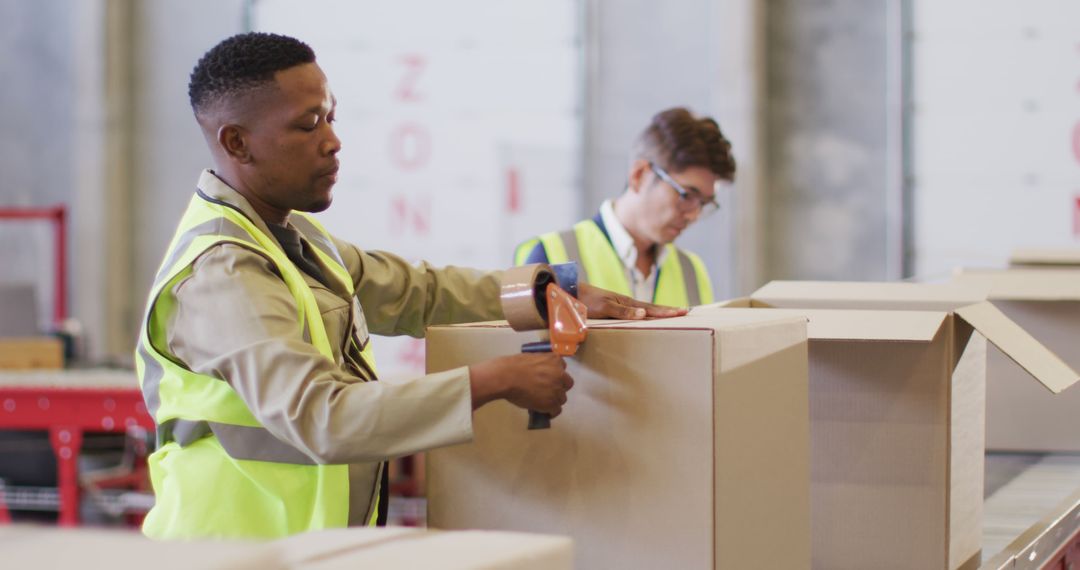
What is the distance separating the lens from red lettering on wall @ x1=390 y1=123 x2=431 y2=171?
7.05m

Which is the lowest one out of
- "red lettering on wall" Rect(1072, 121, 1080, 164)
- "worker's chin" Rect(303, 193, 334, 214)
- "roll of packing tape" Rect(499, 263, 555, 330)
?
"roll of packing tape" Rect(499, 263, 555, 330)

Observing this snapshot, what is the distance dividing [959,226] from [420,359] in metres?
2.94

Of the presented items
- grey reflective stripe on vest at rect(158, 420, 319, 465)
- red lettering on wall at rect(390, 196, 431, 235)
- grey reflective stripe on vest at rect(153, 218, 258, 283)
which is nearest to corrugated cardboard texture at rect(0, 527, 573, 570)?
grey reflective stripe on vest at rect(158, 420, 319, 465)

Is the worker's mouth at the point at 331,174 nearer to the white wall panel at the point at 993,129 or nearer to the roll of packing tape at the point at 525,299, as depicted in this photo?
the roll of packing tape at the point at 525,299

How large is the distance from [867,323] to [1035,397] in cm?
122

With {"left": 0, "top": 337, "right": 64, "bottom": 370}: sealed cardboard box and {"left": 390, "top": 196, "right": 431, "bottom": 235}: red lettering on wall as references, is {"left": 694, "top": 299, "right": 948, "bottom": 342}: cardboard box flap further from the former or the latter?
{"left": 390, "top": 196, "right": 431, "bottom": 235}: red lettering on wall

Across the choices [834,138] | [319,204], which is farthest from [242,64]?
[834,138]

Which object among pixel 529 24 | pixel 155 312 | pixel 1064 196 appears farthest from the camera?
pixel 529 24

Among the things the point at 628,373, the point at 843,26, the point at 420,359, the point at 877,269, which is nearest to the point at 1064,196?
the point at 877,269

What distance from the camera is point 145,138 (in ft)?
24.5

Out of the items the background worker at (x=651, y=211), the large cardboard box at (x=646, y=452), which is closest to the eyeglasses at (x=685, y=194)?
the background worker at (x=651, y=211)

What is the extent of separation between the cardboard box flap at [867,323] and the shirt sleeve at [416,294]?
0.45 m

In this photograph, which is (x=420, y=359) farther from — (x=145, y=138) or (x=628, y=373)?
(x=628, y=373)

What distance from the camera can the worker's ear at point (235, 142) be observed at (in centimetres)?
170
